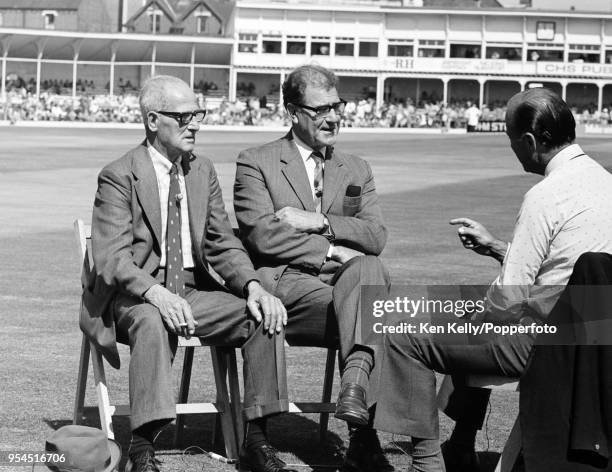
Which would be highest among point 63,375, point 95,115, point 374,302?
point 374,302

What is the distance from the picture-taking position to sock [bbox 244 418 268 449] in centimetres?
507

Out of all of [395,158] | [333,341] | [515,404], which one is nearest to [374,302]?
[333,341]

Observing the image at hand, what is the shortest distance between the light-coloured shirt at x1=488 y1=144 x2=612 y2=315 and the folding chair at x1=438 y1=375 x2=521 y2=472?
36 cm

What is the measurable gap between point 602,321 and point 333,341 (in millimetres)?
1459

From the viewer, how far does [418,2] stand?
98.4 m

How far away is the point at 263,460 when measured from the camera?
197 inches

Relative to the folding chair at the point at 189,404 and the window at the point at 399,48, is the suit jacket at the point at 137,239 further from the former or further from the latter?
the window at the point at 399,48

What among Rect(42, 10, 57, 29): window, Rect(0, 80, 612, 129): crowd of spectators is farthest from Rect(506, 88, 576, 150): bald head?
Rect(42, 10, 57, 29): window

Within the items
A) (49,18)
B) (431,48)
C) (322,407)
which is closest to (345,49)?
(431,48)

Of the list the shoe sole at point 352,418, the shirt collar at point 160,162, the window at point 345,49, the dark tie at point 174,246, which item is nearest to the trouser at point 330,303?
the shoe sole at point 352,418

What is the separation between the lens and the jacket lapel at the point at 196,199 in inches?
221

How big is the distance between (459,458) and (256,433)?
828 mm

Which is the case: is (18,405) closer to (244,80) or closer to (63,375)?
(63,375)

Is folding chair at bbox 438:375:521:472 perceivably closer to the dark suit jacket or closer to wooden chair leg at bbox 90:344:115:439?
the dark suit jacket
